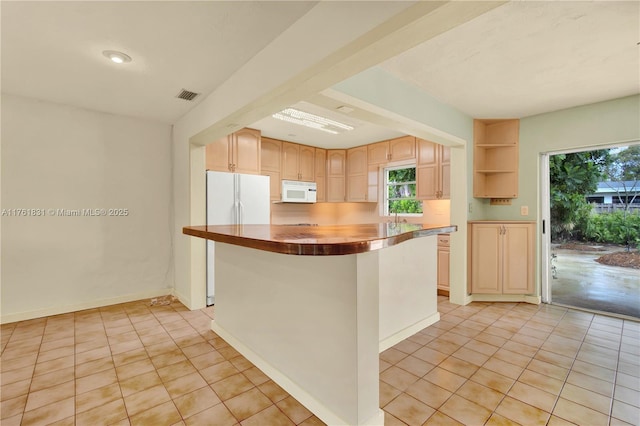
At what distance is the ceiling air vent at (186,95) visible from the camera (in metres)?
2.91

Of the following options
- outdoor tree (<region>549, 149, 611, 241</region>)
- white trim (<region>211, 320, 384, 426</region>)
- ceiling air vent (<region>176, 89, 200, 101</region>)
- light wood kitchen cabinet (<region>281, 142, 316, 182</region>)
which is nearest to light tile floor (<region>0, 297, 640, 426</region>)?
white trim (<region>211, 320, 384, 426</region>)

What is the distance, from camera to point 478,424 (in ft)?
5.26

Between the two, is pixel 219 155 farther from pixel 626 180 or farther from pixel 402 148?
pixel 626 180

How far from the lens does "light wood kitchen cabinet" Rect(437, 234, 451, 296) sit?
400cm

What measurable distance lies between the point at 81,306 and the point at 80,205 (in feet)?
3.94

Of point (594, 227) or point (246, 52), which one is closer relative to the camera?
point (246, 52)

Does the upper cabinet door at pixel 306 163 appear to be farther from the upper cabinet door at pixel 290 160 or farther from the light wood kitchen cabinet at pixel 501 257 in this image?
the light wood kitchen cabinet at pixel 501 257

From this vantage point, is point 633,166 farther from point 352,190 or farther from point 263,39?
point 263,39

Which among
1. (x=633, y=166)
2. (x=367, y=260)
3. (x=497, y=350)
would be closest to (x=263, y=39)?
(x=367, y=260)

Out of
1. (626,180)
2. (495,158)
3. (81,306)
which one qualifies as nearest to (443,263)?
(495,158)

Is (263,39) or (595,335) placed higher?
(263,39)

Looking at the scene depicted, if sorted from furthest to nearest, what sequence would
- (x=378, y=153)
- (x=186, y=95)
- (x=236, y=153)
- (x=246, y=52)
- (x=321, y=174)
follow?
1. (x=321, y=174)
2. (x=378, y=153)
3. (x=236, y=153)
4. (x=186, y=95)
5. (x=246, y=52)

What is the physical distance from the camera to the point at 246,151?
13.5 feet

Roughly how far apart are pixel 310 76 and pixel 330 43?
0.25m
